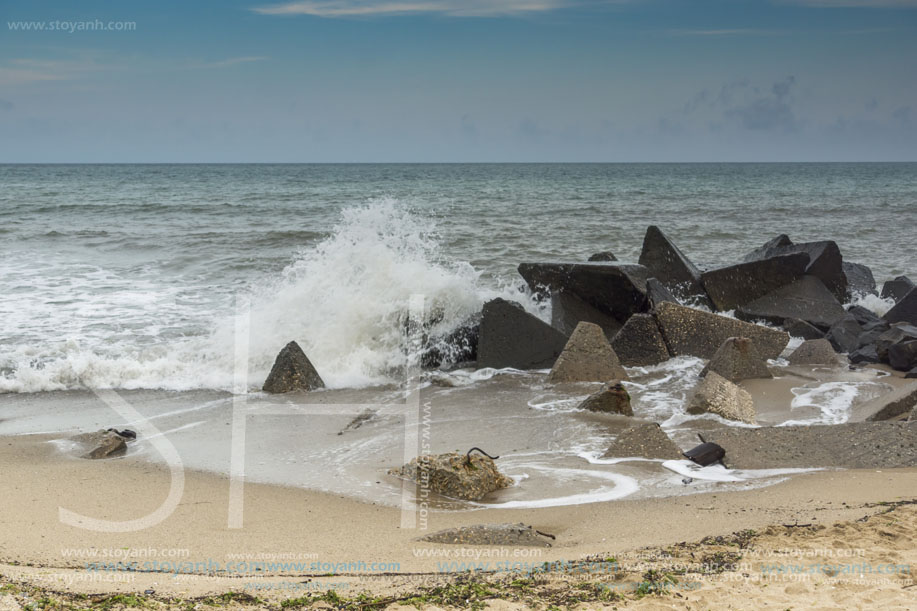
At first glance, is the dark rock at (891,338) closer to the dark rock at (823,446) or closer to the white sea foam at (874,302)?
the white sea foam at (874,302)

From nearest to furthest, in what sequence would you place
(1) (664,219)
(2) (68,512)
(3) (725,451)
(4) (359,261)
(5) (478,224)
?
(2) (68,512)
(3) (725,451)
(4) (359,261)
(5) (478,224)
(1) (664,219)

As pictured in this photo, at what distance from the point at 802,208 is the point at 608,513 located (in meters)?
28.8

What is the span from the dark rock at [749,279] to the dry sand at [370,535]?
5424mm

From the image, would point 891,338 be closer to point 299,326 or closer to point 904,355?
point 904,355

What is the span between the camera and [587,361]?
7.45m

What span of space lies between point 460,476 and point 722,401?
2.50 m

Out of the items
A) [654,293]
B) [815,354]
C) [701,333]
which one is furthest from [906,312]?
[654,293]

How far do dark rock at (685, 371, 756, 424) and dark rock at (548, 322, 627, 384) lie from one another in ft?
3.87

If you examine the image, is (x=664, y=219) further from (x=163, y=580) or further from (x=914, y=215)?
(x=163, y=580)

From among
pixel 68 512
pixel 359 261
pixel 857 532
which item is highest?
pixel 359 261

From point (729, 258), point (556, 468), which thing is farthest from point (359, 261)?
point (729, 258)

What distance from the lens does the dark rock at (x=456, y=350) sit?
834cm

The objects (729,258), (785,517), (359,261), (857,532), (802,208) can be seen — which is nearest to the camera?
(857,532)

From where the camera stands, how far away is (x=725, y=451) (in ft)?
16.7
